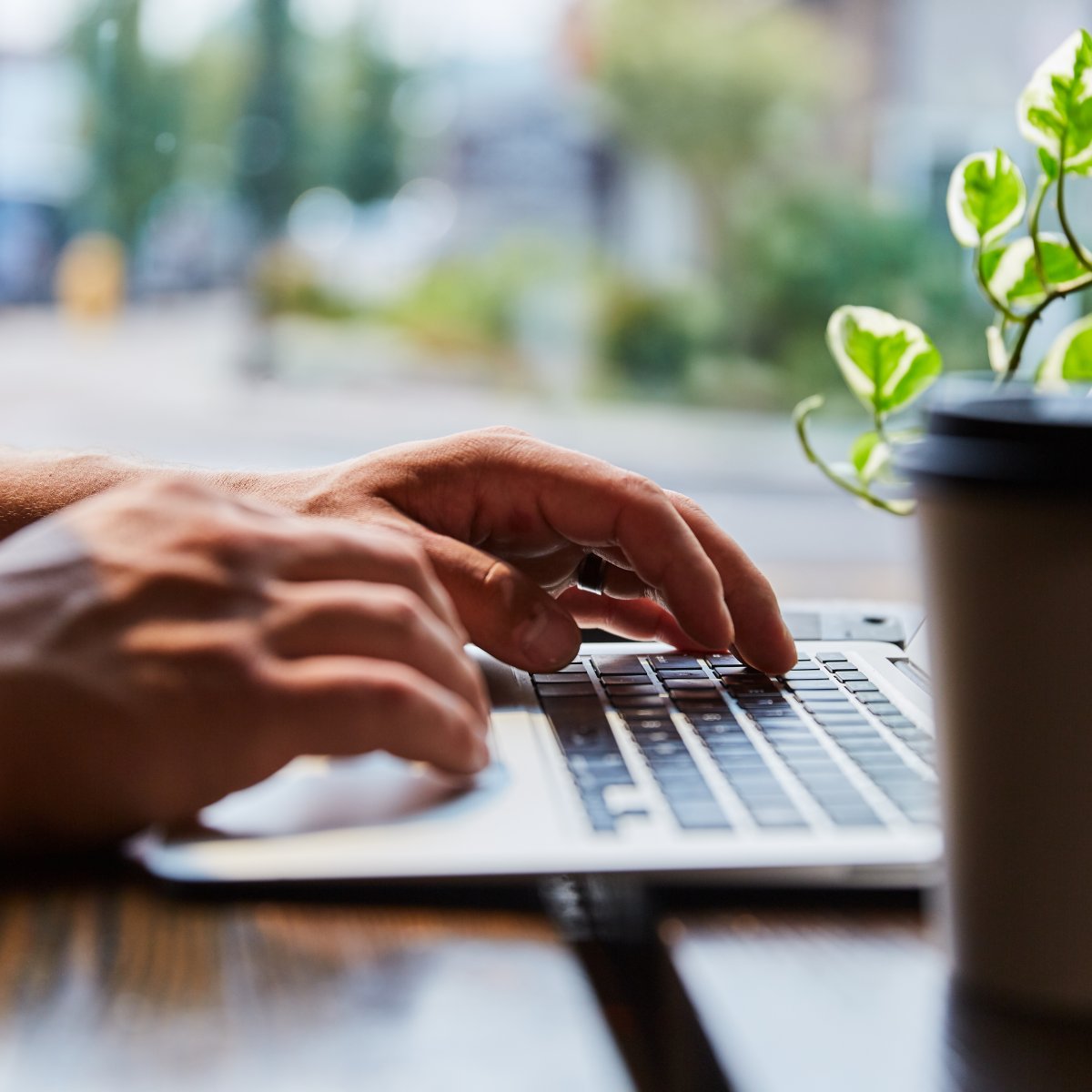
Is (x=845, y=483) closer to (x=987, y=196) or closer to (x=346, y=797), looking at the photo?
(x=987, y=196)

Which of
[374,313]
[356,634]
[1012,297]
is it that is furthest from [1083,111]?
[374,313]

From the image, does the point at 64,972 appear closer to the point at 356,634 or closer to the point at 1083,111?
the point at 356,634

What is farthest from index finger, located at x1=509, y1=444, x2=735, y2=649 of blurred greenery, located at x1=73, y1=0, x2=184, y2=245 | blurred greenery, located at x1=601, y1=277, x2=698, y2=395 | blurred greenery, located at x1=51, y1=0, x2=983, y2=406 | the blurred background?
blurred greenery, located at x1=73, y1=0, x2=184, y2=245

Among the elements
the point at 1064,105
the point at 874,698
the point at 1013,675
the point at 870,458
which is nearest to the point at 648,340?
the point at 870,458

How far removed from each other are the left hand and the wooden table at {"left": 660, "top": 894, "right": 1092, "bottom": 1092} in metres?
0.26

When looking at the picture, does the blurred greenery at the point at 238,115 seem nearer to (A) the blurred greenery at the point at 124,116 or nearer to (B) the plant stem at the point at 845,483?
(A) the blurred greenery at the point at 124,116

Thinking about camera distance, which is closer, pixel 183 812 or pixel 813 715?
pixel 183 812

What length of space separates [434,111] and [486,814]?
10404 mm

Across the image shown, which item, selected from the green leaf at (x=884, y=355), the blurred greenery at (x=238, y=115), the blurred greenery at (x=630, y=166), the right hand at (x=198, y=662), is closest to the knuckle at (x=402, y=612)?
the right hand at (x=198, y=662)

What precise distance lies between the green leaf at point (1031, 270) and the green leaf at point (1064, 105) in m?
0.05

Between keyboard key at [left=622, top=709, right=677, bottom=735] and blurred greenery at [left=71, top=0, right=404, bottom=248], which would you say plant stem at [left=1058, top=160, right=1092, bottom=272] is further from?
blurred greenery at [left=71, top=0, right=404, bottom=248]

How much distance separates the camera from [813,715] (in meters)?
0.63

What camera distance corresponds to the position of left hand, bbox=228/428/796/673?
0.69m

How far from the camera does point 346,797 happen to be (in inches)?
19.9
